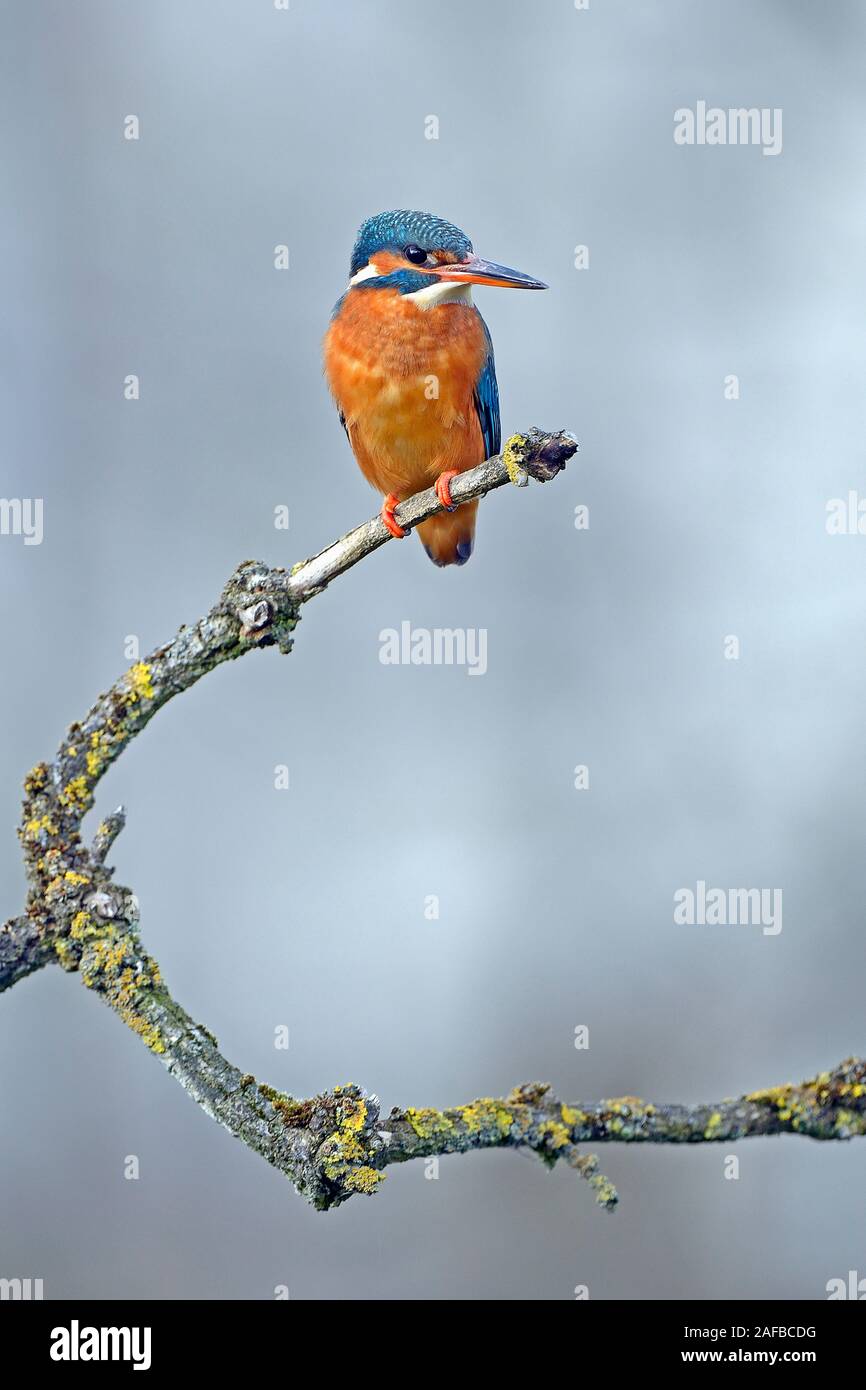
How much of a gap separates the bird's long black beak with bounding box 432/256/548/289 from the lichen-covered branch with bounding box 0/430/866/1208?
681 millimetres

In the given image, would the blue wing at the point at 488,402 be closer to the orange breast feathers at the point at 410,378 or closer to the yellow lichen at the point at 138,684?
the orange breast feathers at the point at 410,378

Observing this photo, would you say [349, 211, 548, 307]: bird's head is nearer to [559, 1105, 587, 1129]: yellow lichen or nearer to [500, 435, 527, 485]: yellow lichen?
[500, 435, 527, 485]: yellow lichen

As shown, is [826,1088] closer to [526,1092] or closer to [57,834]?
[526,1092]

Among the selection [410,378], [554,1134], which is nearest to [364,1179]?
[554,1134]

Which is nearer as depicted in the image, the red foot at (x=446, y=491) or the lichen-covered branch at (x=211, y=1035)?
the lichen-covered branch at (x=211, y=1035)

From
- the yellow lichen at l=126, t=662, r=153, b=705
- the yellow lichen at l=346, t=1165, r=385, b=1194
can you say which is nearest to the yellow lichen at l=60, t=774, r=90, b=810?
the yellow lichen at l=126, t=662, r=153, b=705

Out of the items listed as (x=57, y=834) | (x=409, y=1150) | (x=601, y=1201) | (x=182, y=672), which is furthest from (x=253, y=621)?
(x=601, y=1201)

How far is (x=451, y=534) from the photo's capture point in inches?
119

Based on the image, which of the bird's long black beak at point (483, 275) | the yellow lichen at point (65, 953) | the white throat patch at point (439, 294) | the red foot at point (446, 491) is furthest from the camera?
the white throat patch at point (439, 294)

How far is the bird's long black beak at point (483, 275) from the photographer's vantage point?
2.42 meters

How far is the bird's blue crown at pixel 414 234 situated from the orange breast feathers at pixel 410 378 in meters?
0.10

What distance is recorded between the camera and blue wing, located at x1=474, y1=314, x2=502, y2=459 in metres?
2.73

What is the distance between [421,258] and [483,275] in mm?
180

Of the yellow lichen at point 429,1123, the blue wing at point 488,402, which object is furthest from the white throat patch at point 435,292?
the yellow lichen at point 429,1123
